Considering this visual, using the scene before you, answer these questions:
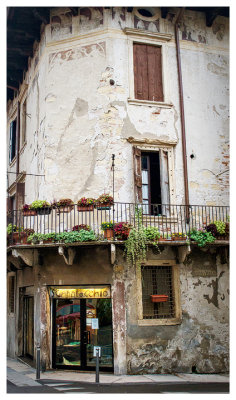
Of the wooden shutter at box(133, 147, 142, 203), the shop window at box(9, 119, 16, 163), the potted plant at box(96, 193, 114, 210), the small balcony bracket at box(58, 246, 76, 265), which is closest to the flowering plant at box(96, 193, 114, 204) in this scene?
the potted plant at box(96, 193, 114, 210)

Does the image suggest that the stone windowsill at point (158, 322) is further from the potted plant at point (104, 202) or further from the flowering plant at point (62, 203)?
the flowering plant at point (62, 203)

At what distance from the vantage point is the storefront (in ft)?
40.1

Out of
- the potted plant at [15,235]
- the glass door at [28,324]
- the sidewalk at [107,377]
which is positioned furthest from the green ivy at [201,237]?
the glass door at [28,324]

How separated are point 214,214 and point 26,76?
364 inches

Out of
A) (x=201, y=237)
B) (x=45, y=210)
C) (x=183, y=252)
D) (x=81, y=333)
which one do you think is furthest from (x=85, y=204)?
(x=81, y=333)

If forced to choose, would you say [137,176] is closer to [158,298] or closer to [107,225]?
[107,225]

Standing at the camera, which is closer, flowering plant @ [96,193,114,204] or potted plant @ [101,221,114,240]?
potted plant @ [101,221,114,240]

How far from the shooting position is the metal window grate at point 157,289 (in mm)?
12383

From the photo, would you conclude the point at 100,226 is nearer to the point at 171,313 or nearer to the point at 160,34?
the point at 171,313

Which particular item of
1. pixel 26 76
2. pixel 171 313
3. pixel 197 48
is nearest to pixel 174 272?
pixel 171 313

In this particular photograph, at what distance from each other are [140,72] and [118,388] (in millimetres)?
9629

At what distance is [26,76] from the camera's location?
54.6 ft

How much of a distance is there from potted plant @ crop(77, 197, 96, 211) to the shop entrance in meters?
2.79

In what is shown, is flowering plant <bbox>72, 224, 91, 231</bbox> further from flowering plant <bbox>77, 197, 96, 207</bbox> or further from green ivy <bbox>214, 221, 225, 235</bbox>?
green ivy <bbox>214, 221, 225, 235</bbox>
